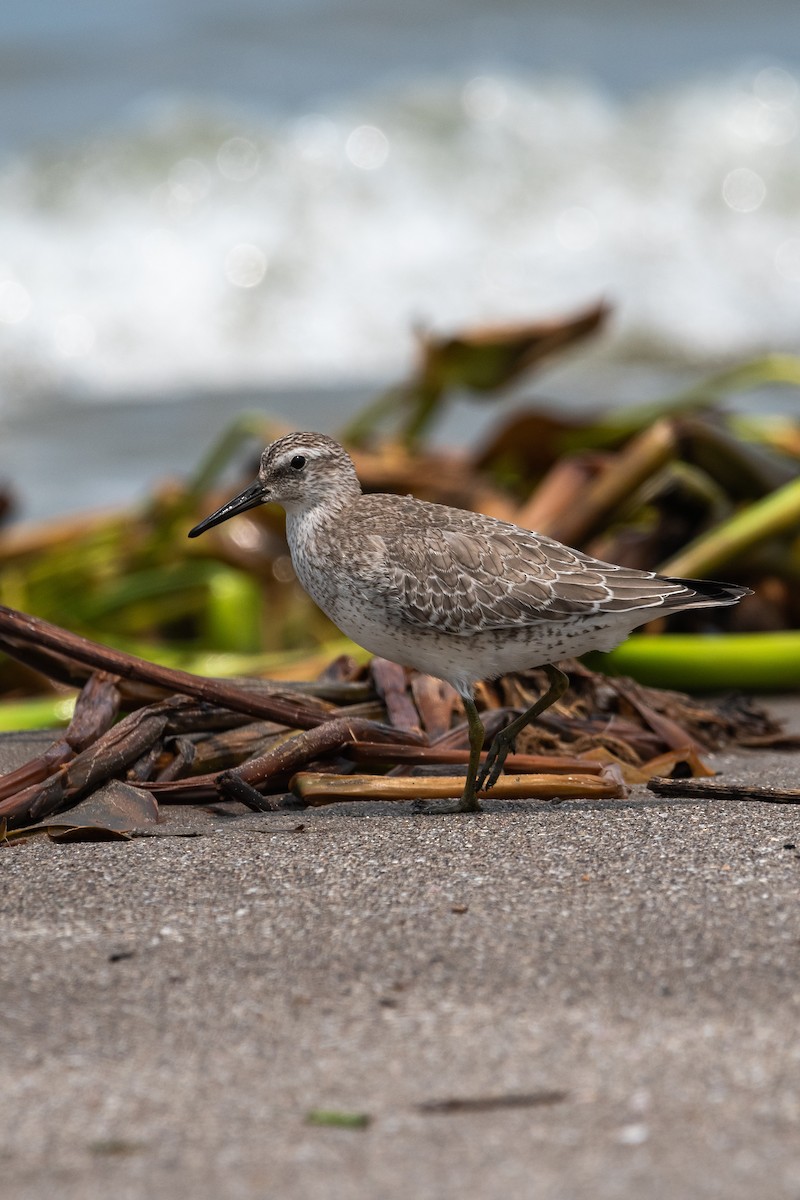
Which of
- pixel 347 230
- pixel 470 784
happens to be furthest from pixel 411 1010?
pixel 347 230

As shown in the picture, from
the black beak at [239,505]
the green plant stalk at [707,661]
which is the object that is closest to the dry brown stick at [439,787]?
the black beak at [239,505]

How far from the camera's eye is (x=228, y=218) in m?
16.7

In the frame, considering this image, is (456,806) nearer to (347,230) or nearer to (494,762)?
(494,762)

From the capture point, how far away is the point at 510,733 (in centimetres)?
432

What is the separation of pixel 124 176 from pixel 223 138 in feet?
4.56

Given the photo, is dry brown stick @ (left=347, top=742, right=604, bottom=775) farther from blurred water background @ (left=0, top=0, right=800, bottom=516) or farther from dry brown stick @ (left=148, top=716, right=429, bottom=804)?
blurred water background @ (left=0, top=0, right=800, bottom=516)

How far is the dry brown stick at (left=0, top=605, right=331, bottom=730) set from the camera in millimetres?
4102

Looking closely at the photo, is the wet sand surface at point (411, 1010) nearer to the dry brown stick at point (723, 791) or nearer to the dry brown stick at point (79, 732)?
the dry brown stick at point (723, 791)

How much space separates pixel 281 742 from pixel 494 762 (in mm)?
633

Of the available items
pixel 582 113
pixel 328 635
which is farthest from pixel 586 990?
pixel 582 113

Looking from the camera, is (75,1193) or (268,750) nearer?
(75,1193)

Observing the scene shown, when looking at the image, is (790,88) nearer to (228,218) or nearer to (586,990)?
(228,218)

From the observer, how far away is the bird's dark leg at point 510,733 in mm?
4172

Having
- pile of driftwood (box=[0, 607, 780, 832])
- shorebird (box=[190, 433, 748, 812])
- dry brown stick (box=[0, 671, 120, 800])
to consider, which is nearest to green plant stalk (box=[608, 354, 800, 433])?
pile of driftwood (box=[0, 607, 780, 832])
